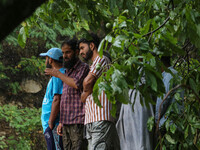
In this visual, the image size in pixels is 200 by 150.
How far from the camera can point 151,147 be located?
3080mm

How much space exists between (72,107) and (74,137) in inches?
13.3

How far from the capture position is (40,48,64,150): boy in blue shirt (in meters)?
3.97

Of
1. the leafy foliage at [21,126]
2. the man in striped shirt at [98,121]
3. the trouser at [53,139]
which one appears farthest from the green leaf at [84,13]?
the leafy foliage at [21,126]

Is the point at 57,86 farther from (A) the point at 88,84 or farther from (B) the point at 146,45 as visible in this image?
(B) the point at 146,45

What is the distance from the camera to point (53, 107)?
3959mm

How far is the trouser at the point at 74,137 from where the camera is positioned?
369 centimetres

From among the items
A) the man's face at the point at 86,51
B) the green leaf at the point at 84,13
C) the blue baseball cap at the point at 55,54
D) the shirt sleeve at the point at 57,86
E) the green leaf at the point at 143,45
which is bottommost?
the green leaf at the point at 143,45

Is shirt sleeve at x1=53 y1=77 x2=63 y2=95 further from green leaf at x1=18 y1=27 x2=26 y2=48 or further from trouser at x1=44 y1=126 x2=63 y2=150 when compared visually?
green leaf at x1=18 y1=27 x2=26 y2=48

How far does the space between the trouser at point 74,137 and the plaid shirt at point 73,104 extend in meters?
0.06

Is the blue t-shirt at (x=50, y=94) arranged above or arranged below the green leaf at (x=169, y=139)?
above

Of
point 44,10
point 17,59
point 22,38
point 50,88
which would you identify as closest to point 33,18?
point 44,10

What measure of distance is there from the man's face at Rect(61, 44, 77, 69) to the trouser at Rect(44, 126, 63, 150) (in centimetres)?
79

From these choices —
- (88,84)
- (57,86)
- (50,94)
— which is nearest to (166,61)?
(88,84)

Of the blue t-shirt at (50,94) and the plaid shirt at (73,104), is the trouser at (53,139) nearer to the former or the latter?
the blue t-shirt at (50,94)
